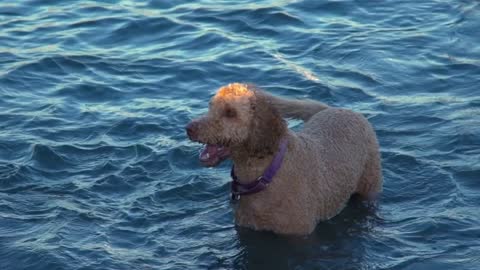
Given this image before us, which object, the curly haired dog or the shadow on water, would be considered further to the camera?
A: the shadow on water

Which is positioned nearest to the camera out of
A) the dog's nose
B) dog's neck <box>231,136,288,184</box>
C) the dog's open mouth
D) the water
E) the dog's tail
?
the dog's nose

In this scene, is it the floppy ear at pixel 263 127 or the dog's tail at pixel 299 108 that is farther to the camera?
the dog's tail at pixel 299 108

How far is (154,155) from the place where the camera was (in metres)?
10.9

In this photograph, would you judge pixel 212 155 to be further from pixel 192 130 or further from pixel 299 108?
pixel 299 108

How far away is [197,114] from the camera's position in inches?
470

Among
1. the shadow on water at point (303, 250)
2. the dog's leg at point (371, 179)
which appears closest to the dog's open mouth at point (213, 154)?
the shadow on water at point (303, 250)

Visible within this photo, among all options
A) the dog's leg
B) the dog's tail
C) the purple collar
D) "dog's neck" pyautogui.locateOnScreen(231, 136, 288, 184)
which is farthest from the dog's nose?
the dog's leg

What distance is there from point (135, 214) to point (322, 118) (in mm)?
1982

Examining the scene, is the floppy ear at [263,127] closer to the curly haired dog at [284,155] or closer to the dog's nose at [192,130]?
the curly haired dog at [284,155]

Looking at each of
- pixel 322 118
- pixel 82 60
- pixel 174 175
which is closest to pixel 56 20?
pixel 82 60

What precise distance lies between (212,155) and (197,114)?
357 centimetres

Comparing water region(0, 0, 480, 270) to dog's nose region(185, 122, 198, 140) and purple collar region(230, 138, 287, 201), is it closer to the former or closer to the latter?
purple collar region(230, 138, 287, 201)

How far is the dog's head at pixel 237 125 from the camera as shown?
826 centimetres

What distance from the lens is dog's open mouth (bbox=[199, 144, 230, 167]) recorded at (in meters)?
8.38
